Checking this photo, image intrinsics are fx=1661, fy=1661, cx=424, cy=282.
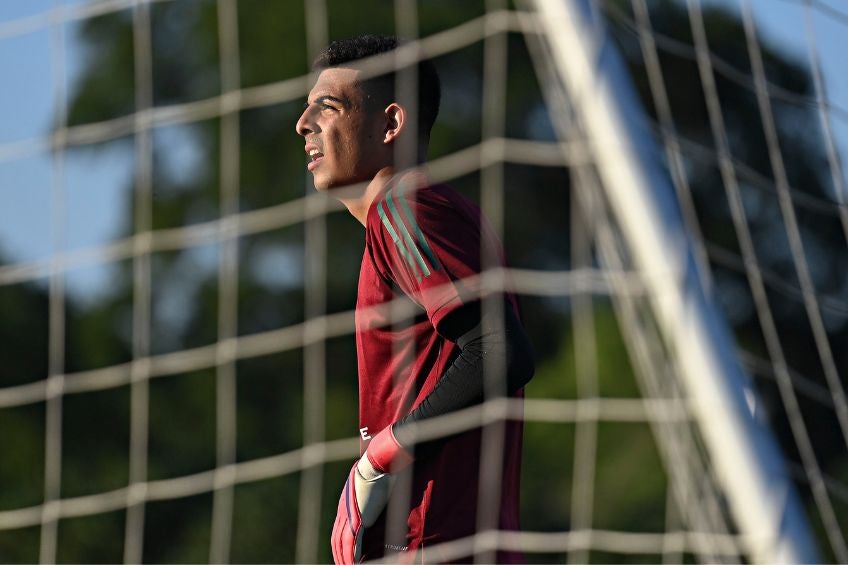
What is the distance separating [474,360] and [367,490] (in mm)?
261

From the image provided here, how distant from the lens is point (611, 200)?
2.55 m

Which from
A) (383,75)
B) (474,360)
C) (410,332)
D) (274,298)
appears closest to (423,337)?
(410,332)

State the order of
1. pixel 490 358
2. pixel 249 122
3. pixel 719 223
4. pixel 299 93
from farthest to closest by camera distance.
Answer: pixel 249 122 → pixel 719 223 → pixel 299 93 → pixel 490 358

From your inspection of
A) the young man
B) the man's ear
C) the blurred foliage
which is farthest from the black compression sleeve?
the blurred foliage

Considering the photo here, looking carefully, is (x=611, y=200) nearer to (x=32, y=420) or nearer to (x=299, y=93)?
(x=299, y=93)

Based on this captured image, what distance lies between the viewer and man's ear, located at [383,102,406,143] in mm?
2578

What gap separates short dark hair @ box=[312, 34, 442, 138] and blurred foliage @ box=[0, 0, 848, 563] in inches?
283

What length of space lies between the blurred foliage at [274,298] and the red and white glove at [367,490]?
7.42 metres

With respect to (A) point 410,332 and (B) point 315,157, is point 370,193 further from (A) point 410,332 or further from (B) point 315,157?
(A) point 410,332

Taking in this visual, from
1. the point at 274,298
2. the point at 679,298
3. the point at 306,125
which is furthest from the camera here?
the point at 274,298

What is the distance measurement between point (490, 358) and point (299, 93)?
1.23 metres

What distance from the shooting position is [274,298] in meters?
11.6

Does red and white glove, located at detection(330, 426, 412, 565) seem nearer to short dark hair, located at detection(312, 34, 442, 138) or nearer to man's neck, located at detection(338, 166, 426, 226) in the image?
man's neck, located at detection(338, 166, 426, 226)

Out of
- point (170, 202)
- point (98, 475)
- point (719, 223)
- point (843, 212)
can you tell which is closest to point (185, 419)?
point (98, 475)
